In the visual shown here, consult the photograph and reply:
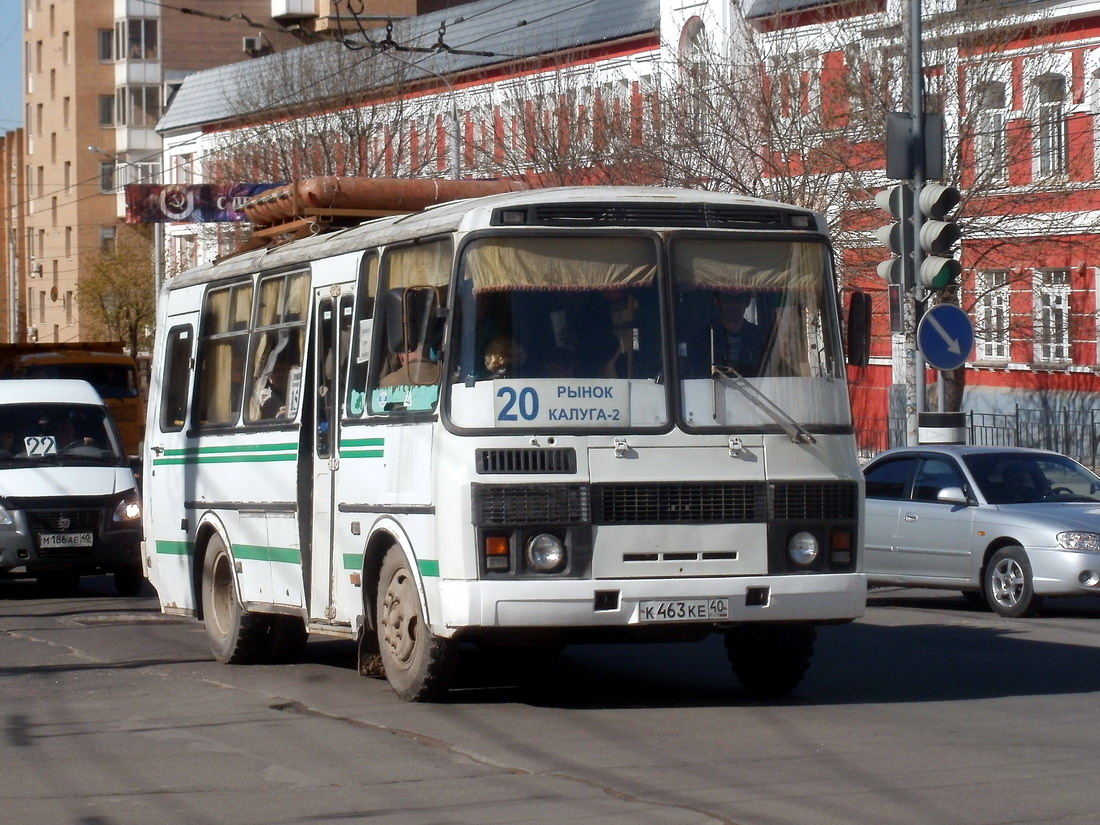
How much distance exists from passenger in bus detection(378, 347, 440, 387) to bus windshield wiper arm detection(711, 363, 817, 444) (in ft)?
4.70

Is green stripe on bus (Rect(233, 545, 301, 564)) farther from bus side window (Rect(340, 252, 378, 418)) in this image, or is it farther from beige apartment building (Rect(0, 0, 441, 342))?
beige apartment building (Rect(0, 0, 441, 342))

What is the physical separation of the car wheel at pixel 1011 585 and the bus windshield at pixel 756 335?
6.03m

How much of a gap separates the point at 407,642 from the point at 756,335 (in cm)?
245

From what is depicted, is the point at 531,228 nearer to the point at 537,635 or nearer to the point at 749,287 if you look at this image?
the point at 749,287

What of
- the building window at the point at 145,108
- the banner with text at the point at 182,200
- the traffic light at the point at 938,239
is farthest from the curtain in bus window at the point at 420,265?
the building window at the point at 145,108

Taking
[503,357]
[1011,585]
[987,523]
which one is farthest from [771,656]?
[987,523]

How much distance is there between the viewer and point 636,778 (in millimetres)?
7934

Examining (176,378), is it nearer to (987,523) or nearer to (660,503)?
(660,503)

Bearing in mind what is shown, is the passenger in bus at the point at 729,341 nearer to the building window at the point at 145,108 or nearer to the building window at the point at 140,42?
the building window at the point at 145,108

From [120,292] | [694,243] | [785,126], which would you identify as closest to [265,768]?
[694,243]

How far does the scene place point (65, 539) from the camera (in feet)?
59.4

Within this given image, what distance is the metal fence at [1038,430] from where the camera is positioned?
31641 millimetres

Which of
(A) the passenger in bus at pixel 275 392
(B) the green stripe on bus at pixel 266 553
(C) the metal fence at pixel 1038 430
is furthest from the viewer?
(C) the metal fence at pixel 1038 430

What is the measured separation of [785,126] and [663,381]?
20.6 m
